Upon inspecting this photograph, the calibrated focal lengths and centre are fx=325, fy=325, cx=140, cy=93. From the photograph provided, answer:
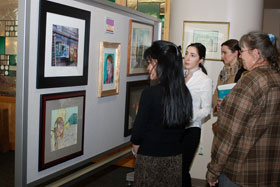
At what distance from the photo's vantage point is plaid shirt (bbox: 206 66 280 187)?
2.08 meters

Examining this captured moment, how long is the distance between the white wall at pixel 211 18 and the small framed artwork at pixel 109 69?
1.74 meters

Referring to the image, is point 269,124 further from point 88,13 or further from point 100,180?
point 100,180

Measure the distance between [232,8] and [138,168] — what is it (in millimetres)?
2957

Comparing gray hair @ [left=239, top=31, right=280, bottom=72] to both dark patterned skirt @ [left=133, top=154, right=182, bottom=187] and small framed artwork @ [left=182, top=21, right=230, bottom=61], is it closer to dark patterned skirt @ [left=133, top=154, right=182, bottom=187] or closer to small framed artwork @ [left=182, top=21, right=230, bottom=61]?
dark patterned skirt @ [left=133, top=154, right=182, bottom=187]

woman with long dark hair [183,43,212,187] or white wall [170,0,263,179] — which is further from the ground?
white wall [170,0,263,179]

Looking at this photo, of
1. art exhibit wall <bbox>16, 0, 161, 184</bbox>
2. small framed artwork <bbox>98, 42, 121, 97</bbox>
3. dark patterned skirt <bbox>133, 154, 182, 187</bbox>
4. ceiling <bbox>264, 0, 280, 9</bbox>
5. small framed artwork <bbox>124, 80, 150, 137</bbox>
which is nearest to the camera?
art exhibit wall <bbox>16, 0, 161, 184</bbox>

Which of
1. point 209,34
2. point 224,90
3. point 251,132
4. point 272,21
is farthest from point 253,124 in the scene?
point 272,21

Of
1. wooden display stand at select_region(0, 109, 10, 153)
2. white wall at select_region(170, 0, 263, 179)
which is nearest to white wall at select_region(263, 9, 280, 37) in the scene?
white wall at select_region(170, 0, 263, 179)

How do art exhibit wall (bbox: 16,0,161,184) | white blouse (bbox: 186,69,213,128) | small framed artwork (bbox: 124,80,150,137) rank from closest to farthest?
art exhibit wall (bbox: 16,0,161,184) → white blouse (bbox: 186,69,213,128) → small framed artwork (bbox: 124,80,150,137)

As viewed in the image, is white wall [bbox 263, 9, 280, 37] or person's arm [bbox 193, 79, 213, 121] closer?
person's arm [bbox 193, 79, 213, 121]

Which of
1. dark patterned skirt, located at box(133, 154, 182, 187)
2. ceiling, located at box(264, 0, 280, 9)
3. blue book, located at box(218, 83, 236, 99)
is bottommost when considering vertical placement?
dark patterned skirt, located at box(133, 154, 182, 187)

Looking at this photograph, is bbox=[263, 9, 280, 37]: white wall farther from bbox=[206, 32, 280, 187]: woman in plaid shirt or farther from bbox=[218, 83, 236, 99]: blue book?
bbox=[206, 32, 280, 187]: woman in plaid shirt

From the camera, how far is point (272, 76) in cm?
212

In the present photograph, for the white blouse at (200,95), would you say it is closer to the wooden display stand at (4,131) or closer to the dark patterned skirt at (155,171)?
the dark patterned skirt at (155,171)
